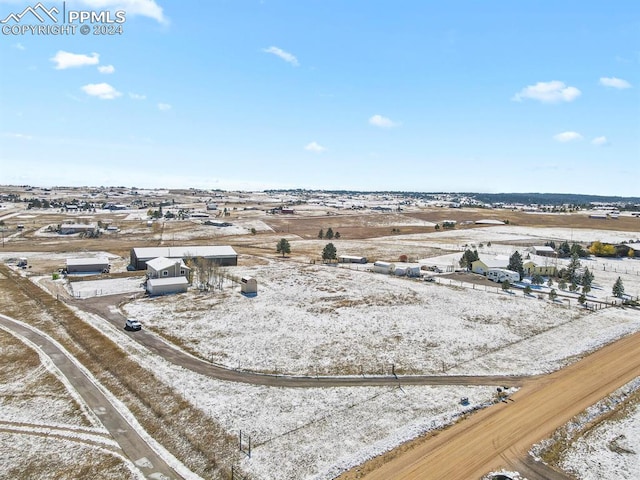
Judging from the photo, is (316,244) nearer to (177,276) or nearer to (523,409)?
(177,276)

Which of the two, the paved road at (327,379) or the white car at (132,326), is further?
the white car at (132,326)

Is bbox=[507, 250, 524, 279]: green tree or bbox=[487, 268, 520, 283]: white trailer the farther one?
bbox=[507, 250, 524, 279]: green tree

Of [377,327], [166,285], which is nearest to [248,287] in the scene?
[166,285]

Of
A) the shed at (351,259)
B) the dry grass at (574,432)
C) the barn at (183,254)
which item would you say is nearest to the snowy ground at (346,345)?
the dry grass at (574,432)

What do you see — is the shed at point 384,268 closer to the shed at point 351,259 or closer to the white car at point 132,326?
the shed at point 351,259

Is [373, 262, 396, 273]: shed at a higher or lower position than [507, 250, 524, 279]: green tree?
A: lower

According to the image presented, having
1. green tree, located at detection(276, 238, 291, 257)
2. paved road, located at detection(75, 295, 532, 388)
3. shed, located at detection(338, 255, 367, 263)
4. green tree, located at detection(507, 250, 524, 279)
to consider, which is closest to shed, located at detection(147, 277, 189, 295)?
paved road, located at detection(75, 295, 532, 388)

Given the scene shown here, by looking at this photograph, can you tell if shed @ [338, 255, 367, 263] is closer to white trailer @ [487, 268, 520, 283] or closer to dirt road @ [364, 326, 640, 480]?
white trailer @ [487, 268, 520, 283]

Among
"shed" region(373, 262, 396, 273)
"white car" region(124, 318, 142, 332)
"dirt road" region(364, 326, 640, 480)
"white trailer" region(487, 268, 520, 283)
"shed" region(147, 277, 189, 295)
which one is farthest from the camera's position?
"shed" region(373, 262, 396, 273)
